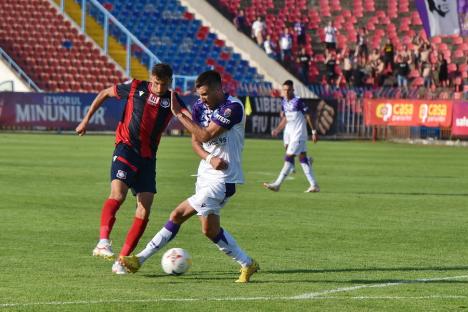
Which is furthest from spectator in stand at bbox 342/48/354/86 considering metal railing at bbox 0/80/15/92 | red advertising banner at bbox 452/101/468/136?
metal railing at bbox 0/80/15/92

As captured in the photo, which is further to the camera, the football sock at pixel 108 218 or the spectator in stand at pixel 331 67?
the spectator in stand at pixel 331 67

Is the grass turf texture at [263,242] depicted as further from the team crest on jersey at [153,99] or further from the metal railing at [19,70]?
the metal railing at [19,70]

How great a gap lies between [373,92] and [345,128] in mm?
1914

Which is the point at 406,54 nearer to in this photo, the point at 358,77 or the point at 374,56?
the point at 374,56

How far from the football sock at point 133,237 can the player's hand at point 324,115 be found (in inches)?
1459

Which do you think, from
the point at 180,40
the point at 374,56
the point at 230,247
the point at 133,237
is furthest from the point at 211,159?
the point at 180,40

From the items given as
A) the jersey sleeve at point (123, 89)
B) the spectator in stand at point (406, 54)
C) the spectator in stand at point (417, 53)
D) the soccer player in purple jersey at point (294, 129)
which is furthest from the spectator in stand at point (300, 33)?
the jersey sleeve at point (123, 89)

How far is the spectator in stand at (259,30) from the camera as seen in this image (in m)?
55.2

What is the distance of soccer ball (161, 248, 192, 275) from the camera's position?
11.5m

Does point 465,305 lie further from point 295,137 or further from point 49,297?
point 295,137

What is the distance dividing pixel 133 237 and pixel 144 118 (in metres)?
1.30

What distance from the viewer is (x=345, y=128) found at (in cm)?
4984

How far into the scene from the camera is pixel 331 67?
5322 centimetres

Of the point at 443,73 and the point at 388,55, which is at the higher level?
the point at 388,55
